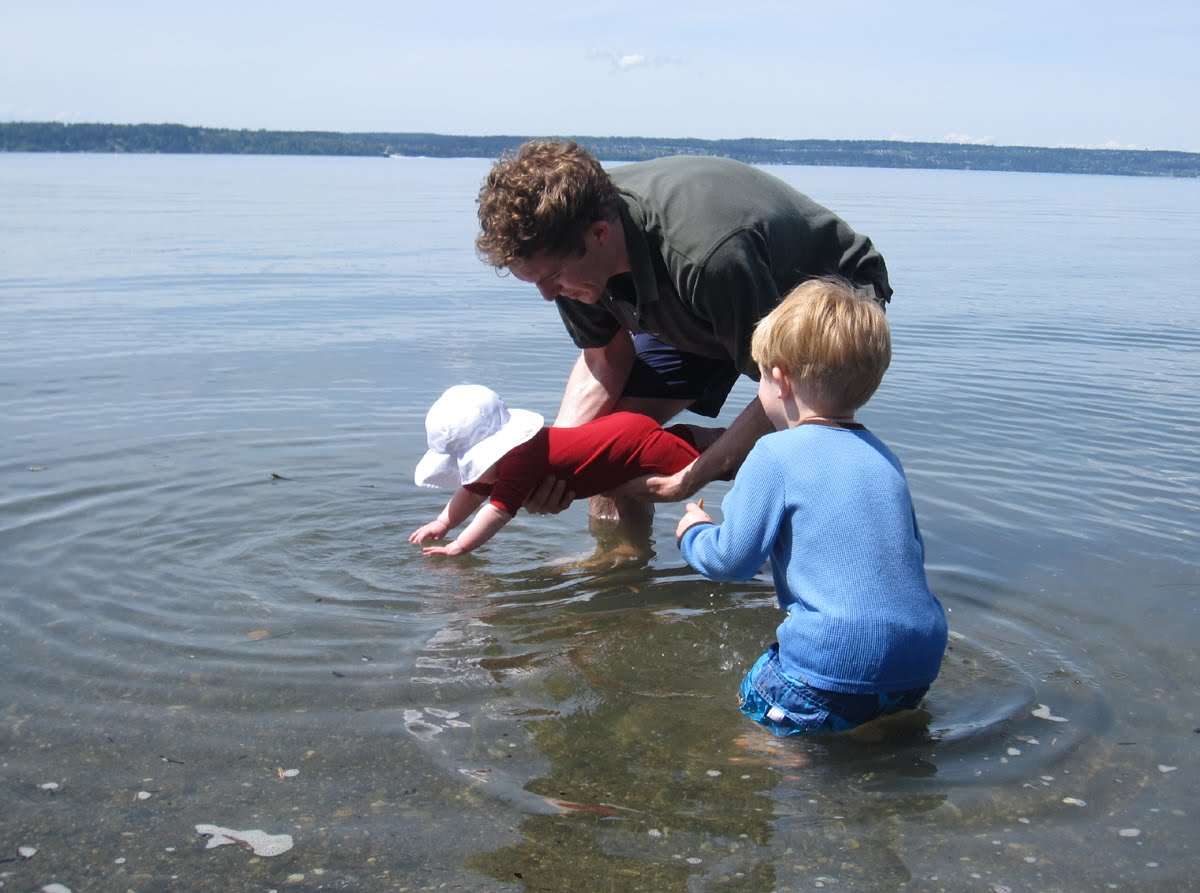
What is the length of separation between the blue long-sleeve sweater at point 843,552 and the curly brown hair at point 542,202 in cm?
127

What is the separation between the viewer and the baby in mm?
5043

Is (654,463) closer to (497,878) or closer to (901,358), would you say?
(497,878)

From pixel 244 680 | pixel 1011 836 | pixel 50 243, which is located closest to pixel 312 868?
pixel 244 680

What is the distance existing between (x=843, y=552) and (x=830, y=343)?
0.60m

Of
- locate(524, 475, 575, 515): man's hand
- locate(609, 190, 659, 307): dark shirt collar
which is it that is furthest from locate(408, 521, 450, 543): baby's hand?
locate(609, 190, 659, 307): dark shirt collar

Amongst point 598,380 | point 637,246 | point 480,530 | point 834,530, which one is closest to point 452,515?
point 480,530

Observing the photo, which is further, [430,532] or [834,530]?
[430,532]

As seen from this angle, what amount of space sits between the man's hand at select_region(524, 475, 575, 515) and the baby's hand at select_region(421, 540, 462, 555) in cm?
41

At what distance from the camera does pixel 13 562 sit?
5211 mm

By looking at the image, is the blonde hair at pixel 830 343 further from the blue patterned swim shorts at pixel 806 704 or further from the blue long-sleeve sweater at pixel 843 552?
the blue patterned swim shorts at pixel 806 704

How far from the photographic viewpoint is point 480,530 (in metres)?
5.27

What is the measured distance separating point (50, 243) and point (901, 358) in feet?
45.6

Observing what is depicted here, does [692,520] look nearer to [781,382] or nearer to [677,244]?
[781,382]

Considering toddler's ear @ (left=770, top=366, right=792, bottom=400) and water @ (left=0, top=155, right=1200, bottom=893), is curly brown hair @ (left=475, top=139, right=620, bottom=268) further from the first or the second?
water @ (left=0, top=155, right=1200, bottom=893)
